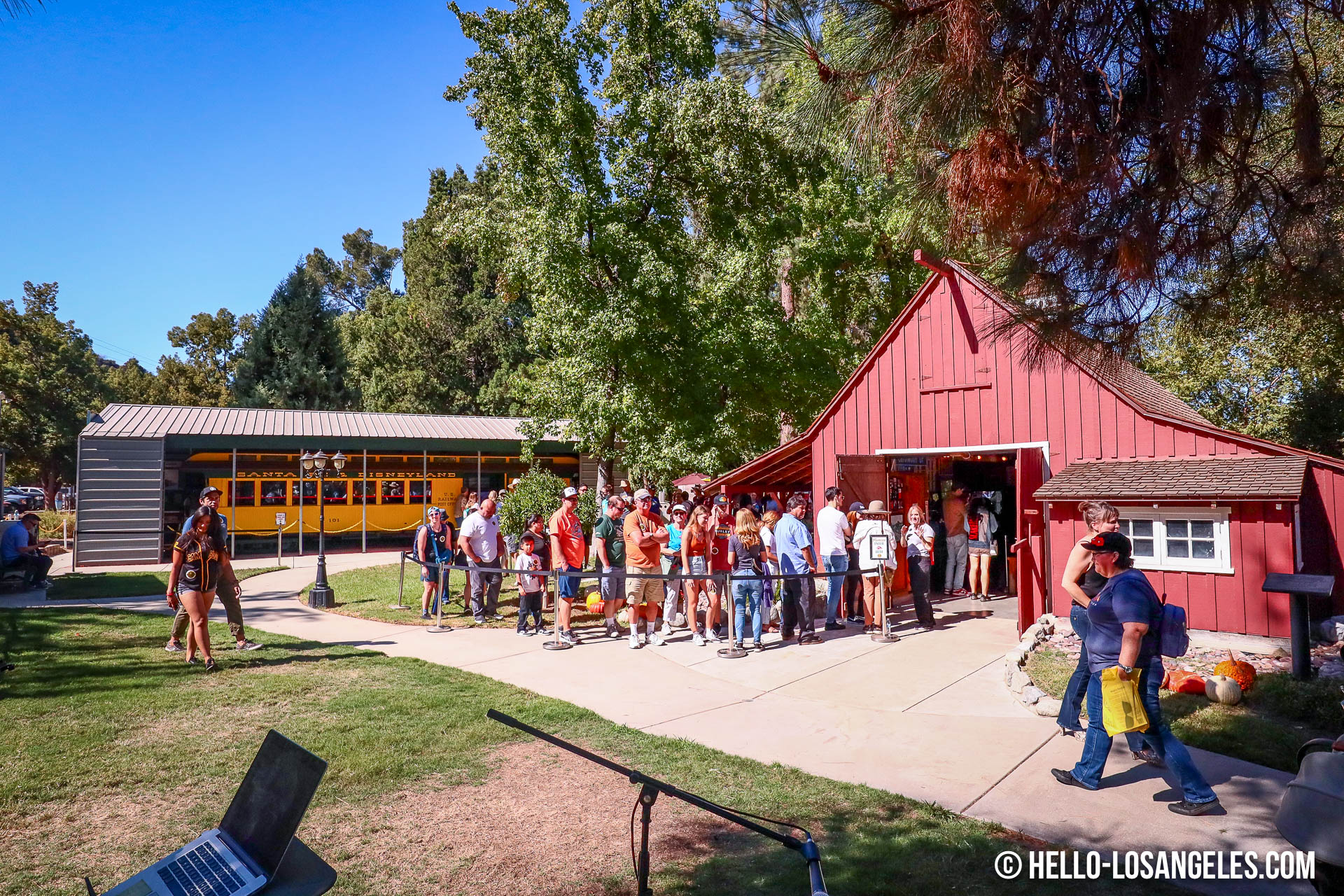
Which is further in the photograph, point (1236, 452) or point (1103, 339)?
point (1236, 452)

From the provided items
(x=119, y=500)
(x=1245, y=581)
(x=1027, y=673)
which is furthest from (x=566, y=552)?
(x=119, y=500)

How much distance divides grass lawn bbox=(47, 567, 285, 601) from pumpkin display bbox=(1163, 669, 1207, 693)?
53.5ft

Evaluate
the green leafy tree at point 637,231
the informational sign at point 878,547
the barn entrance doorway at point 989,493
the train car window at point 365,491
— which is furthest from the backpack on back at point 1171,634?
the train car window at point 365,491

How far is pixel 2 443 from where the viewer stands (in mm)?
33188

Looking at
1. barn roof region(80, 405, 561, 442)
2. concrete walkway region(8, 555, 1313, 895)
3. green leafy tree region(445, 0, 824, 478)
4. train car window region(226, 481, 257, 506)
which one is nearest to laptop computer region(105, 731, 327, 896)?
concrete walkway region(8, 555, 1313, 895)

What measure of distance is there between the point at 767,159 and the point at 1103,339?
646 inches

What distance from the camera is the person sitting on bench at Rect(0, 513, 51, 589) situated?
15.2 metres

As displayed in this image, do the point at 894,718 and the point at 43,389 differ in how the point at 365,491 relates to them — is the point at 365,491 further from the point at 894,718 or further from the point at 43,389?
the point at 43,389

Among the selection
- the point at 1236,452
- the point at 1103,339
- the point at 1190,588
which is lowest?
the point at 1190,588

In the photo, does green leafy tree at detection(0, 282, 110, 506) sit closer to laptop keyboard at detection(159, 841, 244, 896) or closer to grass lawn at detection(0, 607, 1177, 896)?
grass lawn at detection(0, 607, 1177, 896)

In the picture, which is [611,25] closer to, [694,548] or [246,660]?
[694,548]

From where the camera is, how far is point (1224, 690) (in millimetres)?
7172

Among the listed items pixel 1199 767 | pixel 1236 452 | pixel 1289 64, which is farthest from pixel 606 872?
pixel 1236 452

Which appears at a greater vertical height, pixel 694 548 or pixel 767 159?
pixel 767 159
